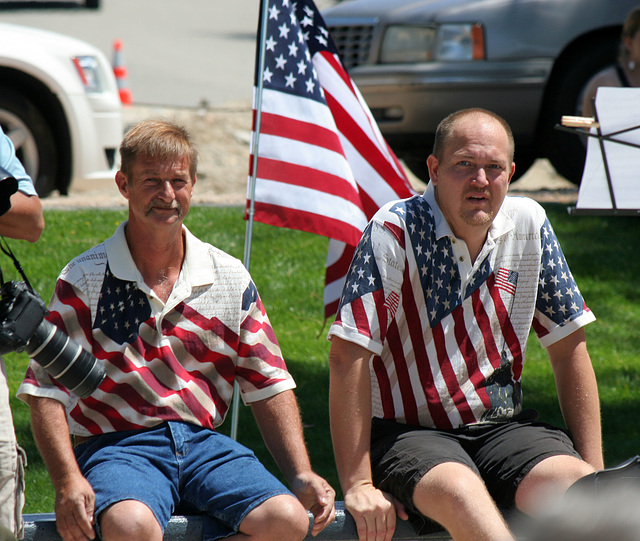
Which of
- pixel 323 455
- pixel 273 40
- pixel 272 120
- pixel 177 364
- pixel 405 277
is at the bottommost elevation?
pixel 323 455

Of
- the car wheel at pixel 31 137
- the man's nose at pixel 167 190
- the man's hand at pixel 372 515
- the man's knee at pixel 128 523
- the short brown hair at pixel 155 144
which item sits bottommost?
the man's hand at pixel 372 515

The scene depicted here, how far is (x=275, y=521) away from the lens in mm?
2906

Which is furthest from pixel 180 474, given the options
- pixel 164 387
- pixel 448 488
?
pixel 448 488

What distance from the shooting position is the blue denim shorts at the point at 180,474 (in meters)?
2.91

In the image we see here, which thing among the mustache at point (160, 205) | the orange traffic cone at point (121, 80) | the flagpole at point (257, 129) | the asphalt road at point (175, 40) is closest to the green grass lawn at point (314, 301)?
the flagpole at point (257, 129)

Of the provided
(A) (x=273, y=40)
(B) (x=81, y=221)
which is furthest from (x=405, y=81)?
(A) (x=273, y=40)

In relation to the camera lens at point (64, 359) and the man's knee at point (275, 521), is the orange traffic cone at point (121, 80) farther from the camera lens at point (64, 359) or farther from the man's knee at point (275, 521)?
the camera lens at point (64, 359)

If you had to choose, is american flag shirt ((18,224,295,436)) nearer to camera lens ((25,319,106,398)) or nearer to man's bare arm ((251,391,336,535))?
man's bare arm ((251,391,336,535))

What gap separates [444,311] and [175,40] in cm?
2859

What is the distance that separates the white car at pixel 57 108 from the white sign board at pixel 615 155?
4648mm

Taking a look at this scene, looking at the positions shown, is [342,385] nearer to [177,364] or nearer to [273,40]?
[177,364]

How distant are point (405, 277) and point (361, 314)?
8.8 inches

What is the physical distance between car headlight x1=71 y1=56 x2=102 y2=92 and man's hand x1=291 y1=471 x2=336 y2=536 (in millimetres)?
5141

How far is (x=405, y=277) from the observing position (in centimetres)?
335
